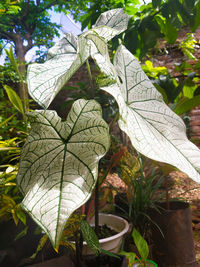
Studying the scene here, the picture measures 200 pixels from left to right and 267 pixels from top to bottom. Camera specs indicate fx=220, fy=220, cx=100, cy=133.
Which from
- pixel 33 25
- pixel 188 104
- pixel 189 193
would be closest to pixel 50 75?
pixel 188 104

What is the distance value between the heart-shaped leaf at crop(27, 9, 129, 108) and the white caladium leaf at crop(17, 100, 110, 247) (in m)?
0.05

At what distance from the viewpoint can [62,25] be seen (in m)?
4.18

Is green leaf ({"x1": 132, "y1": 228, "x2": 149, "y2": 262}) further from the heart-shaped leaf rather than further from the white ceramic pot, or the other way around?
the heart-shaped leaf

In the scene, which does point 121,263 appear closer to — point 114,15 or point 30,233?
point 30,233

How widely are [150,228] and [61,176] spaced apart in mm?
1021

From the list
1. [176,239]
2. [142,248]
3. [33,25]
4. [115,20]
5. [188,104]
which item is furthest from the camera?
[33,25]

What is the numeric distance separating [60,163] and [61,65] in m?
0.26

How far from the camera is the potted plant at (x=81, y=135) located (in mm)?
392

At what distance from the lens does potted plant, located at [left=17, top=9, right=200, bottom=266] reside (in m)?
0.39

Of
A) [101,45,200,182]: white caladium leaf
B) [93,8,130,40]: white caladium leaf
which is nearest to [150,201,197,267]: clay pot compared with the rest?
[101,45,200,182]: white caladium leaf

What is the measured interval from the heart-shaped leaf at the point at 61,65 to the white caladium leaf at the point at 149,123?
0.08 m

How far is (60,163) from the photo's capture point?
20.0 inches

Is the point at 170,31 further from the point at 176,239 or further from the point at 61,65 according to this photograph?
the point at 176,239

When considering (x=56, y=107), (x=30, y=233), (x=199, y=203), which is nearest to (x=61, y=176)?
(x=30, y=233)
